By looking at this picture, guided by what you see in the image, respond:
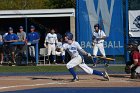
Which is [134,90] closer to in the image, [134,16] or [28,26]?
[134,16]

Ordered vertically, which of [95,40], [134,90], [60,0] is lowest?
[134,90]

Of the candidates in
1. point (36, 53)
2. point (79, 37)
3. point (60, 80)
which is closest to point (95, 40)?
point (79, 37)

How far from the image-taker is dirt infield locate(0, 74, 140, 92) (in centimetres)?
1403

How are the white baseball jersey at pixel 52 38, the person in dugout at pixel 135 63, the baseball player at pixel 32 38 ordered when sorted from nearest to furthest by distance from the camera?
the person in dugout at pixel 135 63 < the baseball player at pixel 32 38 < the white baseball jersey at pixel 52 38

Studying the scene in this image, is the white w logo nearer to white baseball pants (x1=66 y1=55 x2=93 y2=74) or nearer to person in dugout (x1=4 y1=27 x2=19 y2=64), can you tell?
person in dugout (x1=4 y1=27 x2=19 y2=64)

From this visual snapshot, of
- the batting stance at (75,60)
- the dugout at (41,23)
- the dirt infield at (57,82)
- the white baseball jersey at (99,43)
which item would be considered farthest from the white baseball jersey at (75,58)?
the dugout at (41,23)

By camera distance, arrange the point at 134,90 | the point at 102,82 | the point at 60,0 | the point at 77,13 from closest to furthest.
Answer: the point at 134,90, the point at 102,82, the point at 77,13, the point at 60,0

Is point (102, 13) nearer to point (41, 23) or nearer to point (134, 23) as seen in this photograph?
point (134, 23)

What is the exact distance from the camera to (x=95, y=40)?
69.9ft

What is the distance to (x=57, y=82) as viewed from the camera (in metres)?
15.1

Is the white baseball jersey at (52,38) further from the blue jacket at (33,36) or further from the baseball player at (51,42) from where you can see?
the blue jacket at (33,36)

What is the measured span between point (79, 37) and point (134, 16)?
2872 millimetres

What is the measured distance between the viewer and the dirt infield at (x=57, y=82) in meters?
14.0

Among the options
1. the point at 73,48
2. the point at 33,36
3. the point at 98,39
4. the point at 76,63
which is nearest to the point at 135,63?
the point at 76,63
